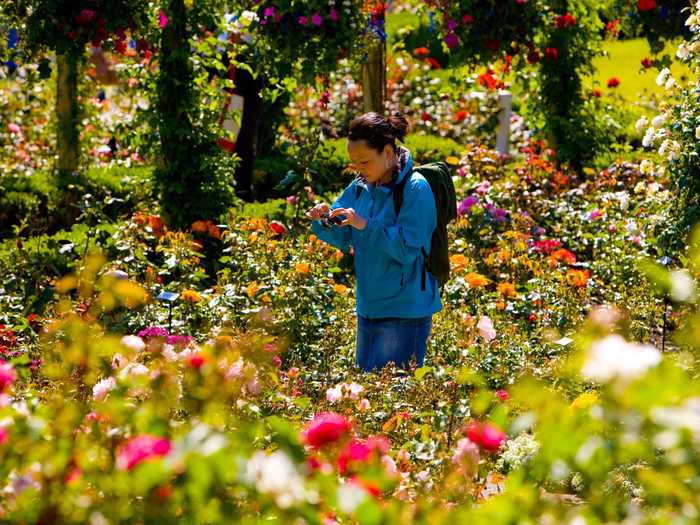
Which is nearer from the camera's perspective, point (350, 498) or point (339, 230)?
point (350, 498)

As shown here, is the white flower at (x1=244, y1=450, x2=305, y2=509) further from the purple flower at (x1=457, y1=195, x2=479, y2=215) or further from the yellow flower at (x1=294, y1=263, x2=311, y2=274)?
the purple flower at (x1=457, y1=195, x2=479, y2=215)

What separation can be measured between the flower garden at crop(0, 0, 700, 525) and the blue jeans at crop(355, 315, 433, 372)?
125 mm

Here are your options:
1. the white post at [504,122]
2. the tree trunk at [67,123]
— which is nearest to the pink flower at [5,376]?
the tree trunk at [67,123]

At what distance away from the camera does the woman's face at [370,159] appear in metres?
3.68

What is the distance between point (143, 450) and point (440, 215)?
7.62 ft

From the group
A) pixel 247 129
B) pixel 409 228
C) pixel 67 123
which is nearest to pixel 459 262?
pixel 409 228

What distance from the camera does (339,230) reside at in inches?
152

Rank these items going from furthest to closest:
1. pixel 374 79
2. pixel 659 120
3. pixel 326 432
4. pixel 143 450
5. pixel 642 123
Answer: pixel 374 79, pixel 642 123, pixel 659 120, pixel 326 432, pixel 143 450

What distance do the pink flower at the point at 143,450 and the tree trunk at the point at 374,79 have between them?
18.4 ft

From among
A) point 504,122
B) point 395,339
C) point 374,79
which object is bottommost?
point 395,339

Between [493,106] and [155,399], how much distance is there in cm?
865

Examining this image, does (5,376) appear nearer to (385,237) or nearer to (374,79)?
(385,237)

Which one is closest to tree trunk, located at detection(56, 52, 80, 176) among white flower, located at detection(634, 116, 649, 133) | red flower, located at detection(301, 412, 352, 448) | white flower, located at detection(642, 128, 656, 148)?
white flower, located at detection(634, 116, 649, 133)

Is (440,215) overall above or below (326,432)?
above
